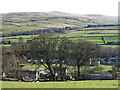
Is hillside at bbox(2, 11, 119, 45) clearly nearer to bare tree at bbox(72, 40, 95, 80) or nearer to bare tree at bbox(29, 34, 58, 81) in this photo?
bare tree at bbox(72, 40, 95, 80)

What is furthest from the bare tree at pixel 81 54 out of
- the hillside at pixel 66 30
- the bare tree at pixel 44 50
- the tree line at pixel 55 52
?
the hillside at pixel 66 30

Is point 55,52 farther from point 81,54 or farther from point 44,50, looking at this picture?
point 81,54

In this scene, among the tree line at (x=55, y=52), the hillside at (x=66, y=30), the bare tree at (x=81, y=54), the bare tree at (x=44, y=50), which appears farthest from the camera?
the hillside at (x=66, y=30)

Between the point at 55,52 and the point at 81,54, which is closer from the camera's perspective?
the point at 55,52

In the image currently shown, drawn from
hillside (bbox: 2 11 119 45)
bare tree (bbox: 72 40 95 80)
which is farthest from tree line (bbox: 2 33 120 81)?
hillside (bbox: 2 11 119 45)

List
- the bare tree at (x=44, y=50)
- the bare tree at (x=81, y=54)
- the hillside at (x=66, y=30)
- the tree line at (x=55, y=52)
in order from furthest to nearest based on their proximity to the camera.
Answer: the hillside at (x=66, y=30) → the bare tree at (x=81, y=54) → the tree line at (x=55, y=52) → the bare tree at (x=44, y=50)

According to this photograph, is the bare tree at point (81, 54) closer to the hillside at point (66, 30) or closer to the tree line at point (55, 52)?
the tree line at point (55, 52)

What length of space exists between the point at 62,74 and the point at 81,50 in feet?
10.9

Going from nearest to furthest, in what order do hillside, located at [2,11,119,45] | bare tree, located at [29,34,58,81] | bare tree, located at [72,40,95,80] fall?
1. bare tree, located at [29,34,58,81]
2. bare tree, located at [72,40,95,80]
3. hillside, located at [2,11,119,45]

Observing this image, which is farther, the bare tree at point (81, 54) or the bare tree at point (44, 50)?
the bare tree at point (81, 54)

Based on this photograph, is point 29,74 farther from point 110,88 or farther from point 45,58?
point 110,88

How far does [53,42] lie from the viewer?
18359mm

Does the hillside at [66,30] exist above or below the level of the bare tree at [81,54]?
above

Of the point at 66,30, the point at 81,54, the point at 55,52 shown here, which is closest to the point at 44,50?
the point at 55,52
